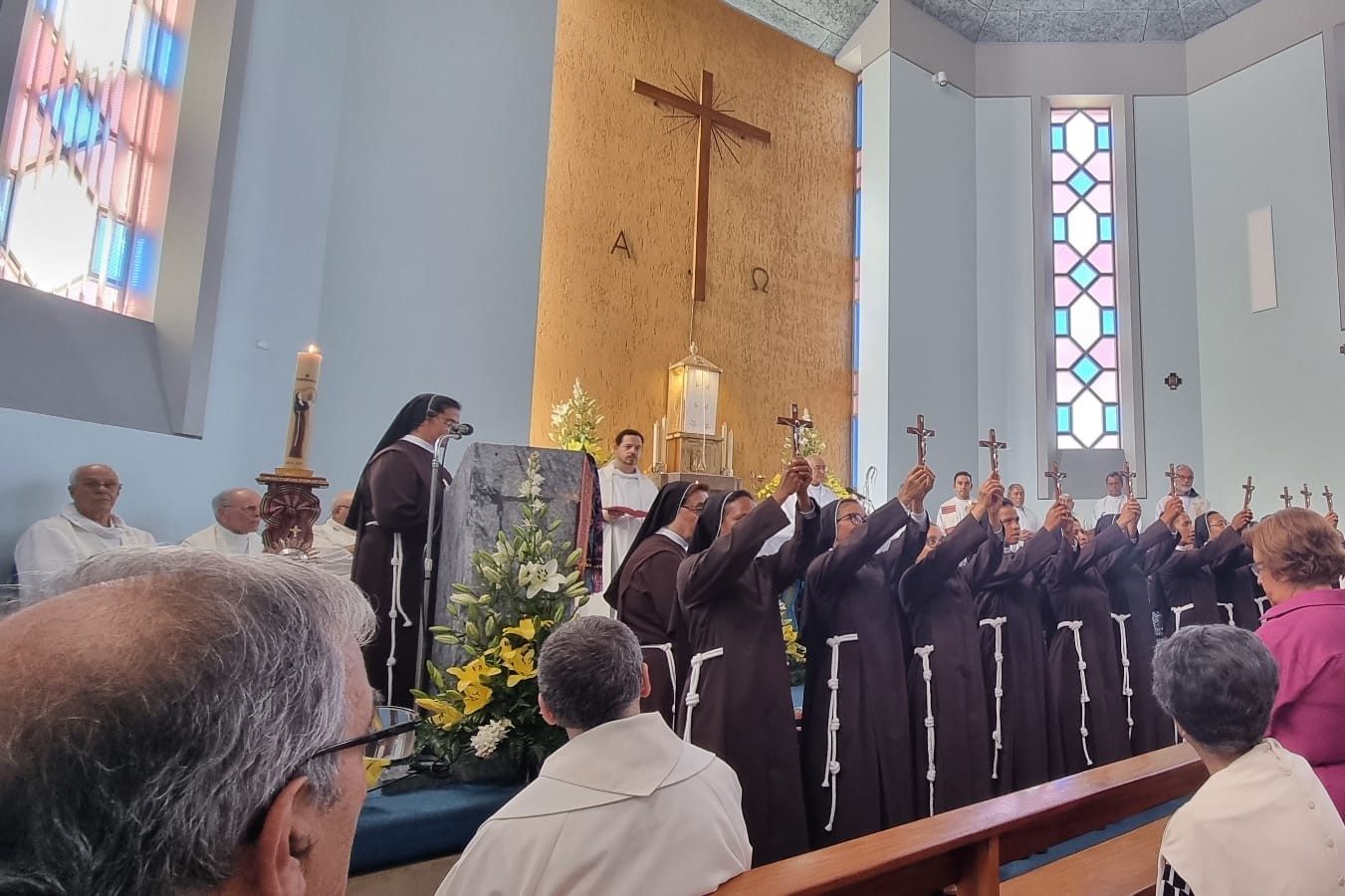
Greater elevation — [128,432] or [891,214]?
[891,214]

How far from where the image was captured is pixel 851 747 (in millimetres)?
3605

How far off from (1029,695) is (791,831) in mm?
1851

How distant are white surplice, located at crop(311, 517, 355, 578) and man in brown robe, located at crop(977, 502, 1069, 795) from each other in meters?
3.71

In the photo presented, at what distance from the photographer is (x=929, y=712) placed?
12.7ft

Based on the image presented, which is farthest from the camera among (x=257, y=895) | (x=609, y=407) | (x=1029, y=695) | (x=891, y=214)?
(x=891, y=214)

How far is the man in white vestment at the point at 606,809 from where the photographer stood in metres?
1.66

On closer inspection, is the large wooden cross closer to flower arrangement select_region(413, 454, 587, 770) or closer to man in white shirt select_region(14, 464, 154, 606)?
man in white shirt select_region(14, 464, 154, 606)

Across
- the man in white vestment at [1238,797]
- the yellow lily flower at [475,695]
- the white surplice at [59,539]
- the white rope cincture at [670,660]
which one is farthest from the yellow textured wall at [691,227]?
the man in white vestment at [1238,797]

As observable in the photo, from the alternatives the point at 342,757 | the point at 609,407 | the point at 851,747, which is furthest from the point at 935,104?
the point at 342,757

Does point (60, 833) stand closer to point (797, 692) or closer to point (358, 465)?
point (797, 692)

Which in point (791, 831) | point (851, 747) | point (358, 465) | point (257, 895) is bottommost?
point (791, 831)

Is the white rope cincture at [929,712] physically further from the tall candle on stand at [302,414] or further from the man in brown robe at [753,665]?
the tall candle on stand at [302,414]

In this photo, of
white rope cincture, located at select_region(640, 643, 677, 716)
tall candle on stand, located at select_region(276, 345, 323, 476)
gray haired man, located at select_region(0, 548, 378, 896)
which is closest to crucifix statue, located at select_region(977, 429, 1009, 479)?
white rope cincture, located at select_region(640, 643, 677, 716)

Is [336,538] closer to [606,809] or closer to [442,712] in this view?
[442,712]
